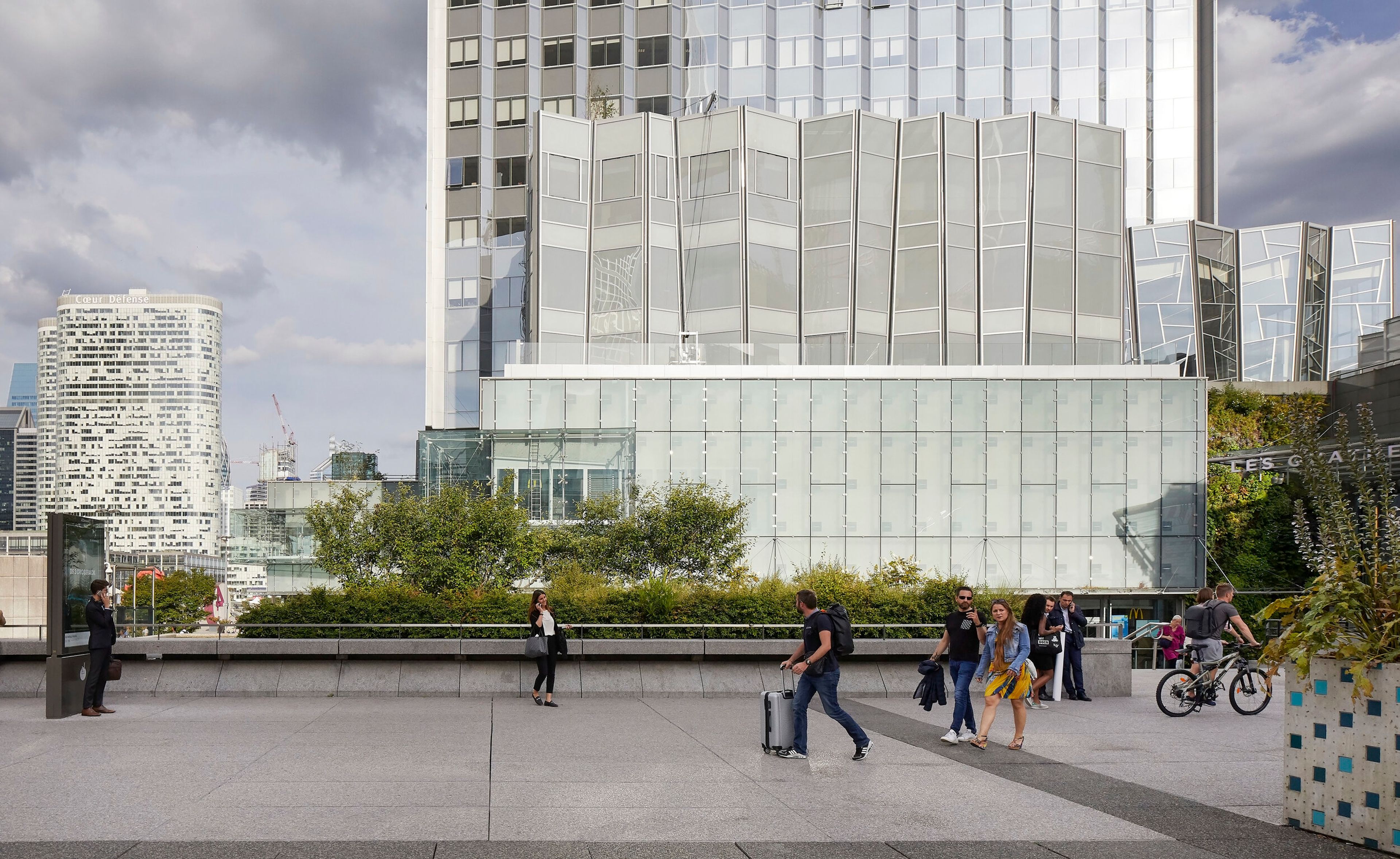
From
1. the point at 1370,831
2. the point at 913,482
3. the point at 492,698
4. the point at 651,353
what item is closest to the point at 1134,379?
the point at 913,482

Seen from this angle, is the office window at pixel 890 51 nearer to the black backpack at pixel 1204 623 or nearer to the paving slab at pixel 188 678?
the black backpack at pixel 1204 623

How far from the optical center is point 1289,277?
192 feet

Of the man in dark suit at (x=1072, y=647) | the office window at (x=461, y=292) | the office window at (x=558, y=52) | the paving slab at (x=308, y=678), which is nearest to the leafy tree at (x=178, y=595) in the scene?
the office window at (x=461, y=292)

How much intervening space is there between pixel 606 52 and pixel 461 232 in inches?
572

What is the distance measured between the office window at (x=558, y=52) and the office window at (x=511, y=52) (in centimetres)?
146

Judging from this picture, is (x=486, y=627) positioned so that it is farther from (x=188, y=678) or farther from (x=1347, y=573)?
(x=1347, y=573)

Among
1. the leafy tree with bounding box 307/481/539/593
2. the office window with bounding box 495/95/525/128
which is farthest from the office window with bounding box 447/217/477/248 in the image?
the leafy tree with bounding box 307/481/539/593

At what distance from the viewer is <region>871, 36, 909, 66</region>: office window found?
66.4 m

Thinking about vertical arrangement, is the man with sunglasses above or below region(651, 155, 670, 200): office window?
below

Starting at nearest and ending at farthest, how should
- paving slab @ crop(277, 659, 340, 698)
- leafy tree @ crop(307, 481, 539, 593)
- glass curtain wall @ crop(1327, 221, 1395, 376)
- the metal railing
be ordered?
paving slab @ crop(277, 659, 340, 698)
the metal railing
leafy tree @ crop(307, 481, 539, 593)
glass curtain wall @ crop(1327, 221, 1395, 376)

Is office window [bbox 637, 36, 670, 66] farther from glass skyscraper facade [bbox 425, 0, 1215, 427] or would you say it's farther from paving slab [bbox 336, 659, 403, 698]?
paving slab [bbox 336, 659, 403, 698]

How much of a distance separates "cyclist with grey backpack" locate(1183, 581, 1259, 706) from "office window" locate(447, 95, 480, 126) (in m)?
63.9

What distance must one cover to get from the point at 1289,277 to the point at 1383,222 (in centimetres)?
634

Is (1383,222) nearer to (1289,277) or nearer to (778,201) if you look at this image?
(1289,277)
